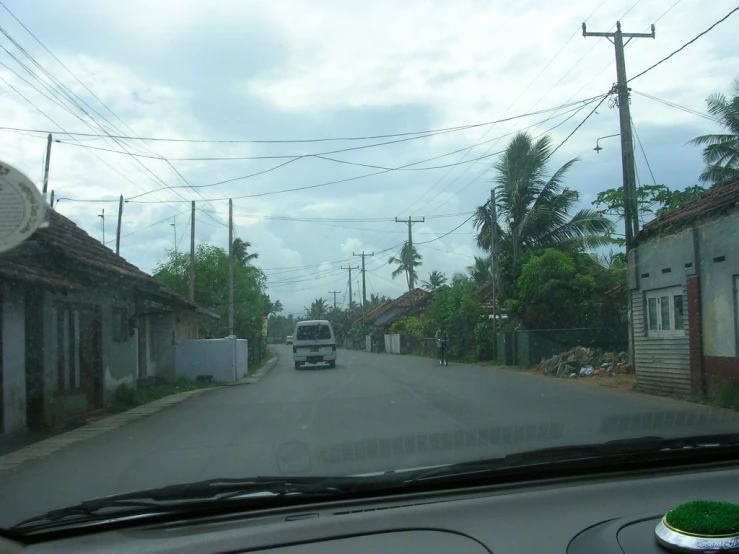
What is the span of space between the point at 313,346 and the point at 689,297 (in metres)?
18.5

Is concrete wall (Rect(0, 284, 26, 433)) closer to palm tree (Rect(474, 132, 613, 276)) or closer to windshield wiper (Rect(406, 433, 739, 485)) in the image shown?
windshield wiper (Rect(406, 433, 739, 485))

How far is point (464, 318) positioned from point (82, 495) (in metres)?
27.8

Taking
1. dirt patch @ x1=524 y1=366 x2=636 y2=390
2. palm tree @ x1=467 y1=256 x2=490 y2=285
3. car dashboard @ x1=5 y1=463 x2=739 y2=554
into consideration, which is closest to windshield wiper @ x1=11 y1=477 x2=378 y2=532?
car dashboard @ x1=5 y1=463 x2=739 y2=554

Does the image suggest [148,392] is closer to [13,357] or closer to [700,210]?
[13,357]

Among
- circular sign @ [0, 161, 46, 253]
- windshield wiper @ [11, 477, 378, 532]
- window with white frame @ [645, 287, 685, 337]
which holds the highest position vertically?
circular sign @ [0, 161, 46, 253]

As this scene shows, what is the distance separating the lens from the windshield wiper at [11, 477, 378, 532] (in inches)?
133

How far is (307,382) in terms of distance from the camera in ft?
67.3

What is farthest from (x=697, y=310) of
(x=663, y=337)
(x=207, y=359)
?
(x=207, y=359)

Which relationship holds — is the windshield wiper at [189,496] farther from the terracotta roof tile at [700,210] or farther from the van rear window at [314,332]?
the van rear window at [314,332]

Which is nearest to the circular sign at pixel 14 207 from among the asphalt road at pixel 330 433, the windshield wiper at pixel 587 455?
the asphalt road at pixel 330 433

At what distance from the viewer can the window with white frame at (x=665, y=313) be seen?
15.5 m

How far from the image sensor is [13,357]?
10.8m

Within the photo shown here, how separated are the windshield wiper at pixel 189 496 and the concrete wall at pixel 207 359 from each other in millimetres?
20506

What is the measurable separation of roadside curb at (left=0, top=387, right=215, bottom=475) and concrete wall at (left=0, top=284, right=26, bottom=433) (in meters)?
0.68
